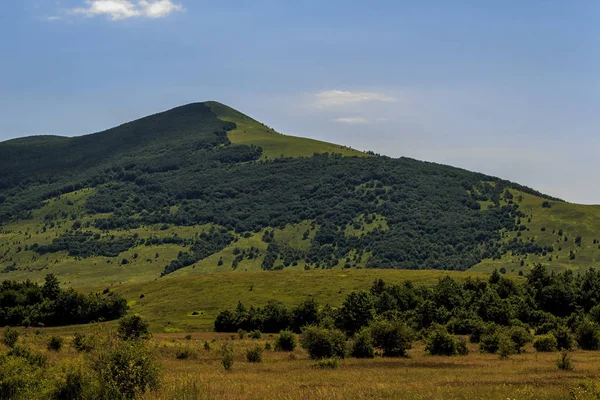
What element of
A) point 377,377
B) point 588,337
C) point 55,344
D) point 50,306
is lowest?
point 50,306

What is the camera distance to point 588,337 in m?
71.4

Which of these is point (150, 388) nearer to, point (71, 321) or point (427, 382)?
point (427, 382)

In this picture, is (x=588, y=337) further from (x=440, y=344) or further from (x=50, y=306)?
(x=50, y=306)

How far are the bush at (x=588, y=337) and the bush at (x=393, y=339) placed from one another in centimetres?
2381

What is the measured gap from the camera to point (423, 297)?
115 m

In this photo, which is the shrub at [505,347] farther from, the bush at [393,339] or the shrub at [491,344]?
the bush at [393,339]

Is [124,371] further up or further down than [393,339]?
further up

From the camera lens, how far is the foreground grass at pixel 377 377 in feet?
99.4

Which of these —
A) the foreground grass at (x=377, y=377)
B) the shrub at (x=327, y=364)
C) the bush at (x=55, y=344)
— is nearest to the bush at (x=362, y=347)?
the foreground grass at (x=377, y=377)

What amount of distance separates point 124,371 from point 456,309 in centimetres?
8131

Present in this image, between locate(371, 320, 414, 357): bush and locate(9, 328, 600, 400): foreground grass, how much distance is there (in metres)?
1.38

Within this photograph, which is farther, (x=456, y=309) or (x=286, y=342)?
(x=456, y=309)

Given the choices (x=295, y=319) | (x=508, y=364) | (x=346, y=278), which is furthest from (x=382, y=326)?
(x=346, y=278)

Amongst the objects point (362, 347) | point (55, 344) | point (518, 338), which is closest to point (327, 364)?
point (362, 347)
